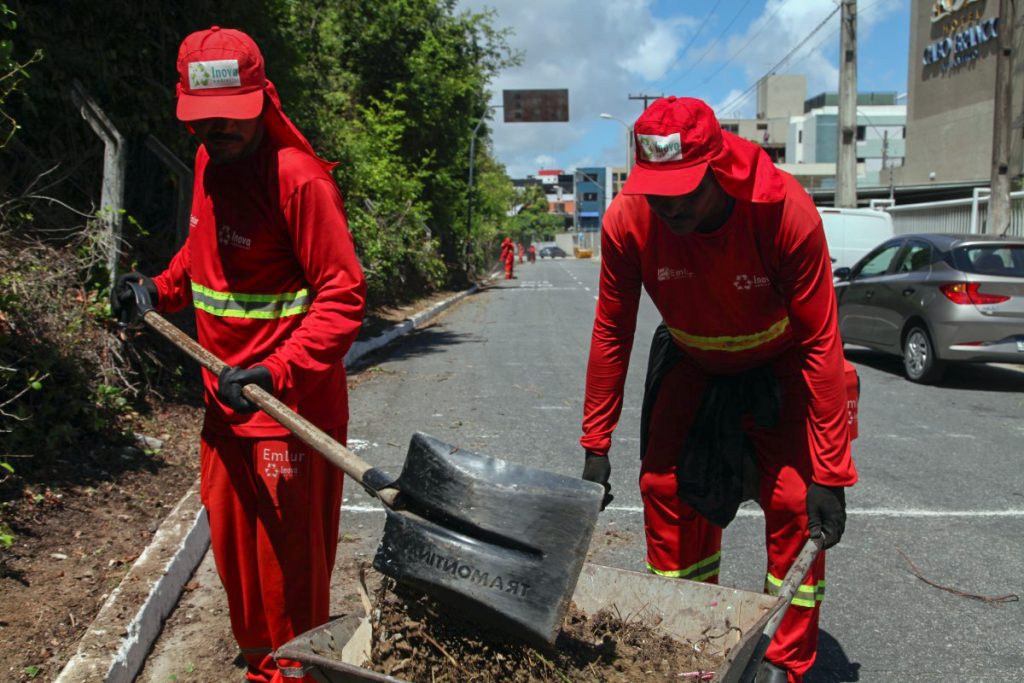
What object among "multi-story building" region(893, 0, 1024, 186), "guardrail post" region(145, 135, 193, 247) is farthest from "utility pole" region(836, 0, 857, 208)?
"guardrail post" region(145, 135, 193, 247)

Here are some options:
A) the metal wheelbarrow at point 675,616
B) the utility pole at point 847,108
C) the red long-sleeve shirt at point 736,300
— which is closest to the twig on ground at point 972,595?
the red long-sleeve shirt at point 736,300

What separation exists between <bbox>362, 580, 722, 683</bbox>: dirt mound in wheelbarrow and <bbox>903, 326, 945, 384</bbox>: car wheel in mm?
8606

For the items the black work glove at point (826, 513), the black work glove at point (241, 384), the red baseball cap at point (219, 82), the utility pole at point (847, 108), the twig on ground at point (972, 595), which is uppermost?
the utility pole at point (847, 108)

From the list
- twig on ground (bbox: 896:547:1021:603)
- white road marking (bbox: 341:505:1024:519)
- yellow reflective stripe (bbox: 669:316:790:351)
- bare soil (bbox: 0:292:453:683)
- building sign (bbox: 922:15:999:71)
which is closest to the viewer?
yellow reflective stripe (bbox: 669:316:790:351)

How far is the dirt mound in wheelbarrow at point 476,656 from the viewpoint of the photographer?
7.39 ft

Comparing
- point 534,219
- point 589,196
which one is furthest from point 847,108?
point 589,196

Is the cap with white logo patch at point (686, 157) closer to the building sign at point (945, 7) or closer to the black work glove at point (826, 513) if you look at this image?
the black work glove at point (826, 513)

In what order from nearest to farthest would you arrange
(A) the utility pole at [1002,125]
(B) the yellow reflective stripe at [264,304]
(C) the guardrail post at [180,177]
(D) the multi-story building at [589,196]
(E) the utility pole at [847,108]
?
(B) the yellow reflective stripe at [264,304] → (C) the guardrail post at [180,177] → (A) the utility pole at [1002,125] → (E) the utility pole at [847,108] → (D) the multi-story building at [589,196]

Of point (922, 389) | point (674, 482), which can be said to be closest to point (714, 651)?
point (674, 482)

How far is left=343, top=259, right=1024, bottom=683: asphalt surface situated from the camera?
12.8 ft

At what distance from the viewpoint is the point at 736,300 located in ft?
9.37

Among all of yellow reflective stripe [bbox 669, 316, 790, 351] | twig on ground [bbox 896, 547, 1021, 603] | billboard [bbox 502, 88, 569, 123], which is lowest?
twig on ground [bbox 896, 547, 1021, 603]

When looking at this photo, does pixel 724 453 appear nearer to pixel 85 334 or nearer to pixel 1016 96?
pixel 85 334

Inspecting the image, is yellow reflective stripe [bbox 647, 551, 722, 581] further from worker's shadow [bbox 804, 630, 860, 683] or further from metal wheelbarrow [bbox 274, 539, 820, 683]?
worker's shadow [bbox 804, 630, 860, 683]
